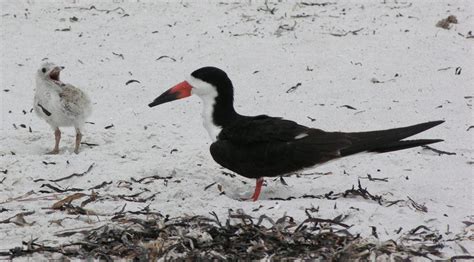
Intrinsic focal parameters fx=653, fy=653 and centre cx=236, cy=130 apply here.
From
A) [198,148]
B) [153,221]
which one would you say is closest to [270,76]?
[198,148]

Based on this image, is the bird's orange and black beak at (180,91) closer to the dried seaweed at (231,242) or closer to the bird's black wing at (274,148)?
the bird's black wing at (274,148)

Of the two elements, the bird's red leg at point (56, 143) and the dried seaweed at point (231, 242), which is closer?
the dried seaweed at point (231, 242)

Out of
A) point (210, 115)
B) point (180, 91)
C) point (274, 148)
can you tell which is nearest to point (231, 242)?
point (274, 148)

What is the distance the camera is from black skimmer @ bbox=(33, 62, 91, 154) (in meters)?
5.58

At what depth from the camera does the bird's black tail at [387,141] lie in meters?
4.12

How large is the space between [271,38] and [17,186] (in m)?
4.70

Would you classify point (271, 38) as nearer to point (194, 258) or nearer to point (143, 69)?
point (143, 69)

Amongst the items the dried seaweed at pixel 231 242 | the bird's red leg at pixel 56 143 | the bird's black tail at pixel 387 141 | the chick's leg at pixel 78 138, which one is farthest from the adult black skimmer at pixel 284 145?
the bird's red leg at pixel 56 143

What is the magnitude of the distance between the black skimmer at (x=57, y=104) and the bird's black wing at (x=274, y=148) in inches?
65.1

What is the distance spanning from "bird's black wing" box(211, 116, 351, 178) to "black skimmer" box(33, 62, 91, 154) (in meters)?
1.65

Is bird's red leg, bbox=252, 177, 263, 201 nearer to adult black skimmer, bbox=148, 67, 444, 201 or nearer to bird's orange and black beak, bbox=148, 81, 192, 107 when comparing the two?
adult black skimmer, bbox=148, 67, 444, 201

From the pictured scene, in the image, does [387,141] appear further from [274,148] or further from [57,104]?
[57,104]

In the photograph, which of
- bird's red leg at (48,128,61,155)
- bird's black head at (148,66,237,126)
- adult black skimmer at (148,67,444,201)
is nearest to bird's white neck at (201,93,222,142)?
bird's black head at (148,66,237,126)

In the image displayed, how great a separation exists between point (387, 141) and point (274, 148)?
73 cm
